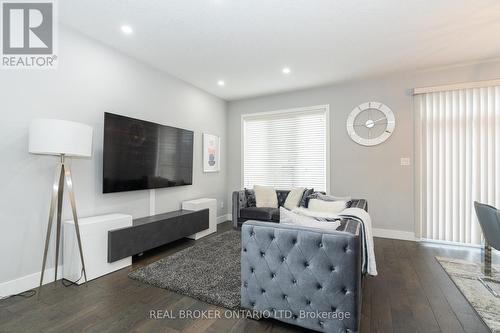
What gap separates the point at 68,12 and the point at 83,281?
282cm

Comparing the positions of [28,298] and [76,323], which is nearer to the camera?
[76,323]

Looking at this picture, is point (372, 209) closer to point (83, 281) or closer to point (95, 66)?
point (83, 281)

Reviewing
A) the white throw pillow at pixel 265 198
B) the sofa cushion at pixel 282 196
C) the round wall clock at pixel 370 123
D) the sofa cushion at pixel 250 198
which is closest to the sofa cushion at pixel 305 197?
the sofa cushion at pixel 282 196

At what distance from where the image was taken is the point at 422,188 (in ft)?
13.4

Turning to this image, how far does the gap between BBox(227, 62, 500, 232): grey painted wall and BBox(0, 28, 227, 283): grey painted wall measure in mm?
2988

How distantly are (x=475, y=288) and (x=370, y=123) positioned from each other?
9.16ft

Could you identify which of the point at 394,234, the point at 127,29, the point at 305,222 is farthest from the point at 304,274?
the point at 394,234

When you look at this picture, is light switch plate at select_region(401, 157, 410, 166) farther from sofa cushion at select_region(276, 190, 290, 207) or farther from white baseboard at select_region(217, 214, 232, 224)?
white baseboard at select_region(217, 214, 232, 224)

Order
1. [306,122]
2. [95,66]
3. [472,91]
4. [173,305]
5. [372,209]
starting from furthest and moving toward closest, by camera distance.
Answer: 1. [306,122]
2. [372,209]
3. [472,91]
4. [95,66]
5. [173,305]

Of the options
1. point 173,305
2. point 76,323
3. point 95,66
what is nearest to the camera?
point 76,323

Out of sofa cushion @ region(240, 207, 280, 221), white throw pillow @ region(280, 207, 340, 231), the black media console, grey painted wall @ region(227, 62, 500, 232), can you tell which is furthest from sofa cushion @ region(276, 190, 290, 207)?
white throw pillow @ region(280, 207, 340, 231)

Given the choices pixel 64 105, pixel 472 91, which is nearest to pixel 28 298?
pixel 64 105

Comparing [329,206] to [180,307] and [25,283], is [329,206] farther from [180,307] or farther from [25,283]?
[25,283]

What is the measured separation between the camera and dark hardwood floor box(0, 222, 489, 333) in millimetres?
1850
